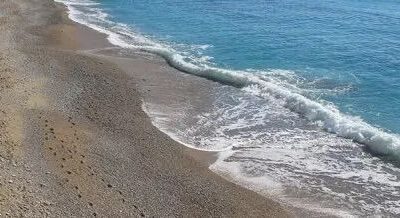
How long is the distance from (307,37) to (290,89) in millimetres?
14140

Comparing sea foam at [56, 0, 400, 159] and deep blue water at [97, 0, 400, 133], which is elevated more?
deep blue water at [97, 0, 400, 133]

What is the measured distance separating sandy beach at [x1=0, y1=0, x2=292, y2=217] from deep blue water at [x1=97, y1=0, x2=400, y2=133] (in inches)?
456

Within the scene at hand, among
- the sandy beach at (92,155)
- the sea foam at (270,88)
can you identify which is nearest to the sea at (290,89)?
the sea foam at (270,88)

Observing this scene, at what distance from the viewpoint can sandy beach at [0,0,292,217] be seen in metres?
20.8

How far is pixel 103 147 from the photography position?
84.0 feet

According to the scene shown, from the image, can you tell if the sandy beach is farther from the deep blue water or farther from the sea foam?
the deep blue water

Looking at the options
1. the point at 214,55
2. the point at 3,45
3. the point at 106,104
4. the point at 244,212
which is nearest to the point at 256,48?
the point at 214,55

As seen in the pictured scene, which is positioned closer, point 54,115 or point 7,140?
A: point 7,140

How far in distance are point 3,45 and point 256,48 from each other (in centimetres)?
2138

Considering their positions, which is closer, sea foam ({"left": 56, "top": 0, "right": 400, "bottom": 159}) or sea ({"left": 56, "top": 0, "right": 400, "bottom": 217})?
sea ({"left": 56, "top": 0, "right": 400, "bottom": 217})

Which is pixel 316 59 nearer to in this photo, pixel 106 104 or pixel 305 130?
pixel 305 130

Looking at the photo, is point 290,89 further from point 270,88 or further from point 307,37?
point 307,37

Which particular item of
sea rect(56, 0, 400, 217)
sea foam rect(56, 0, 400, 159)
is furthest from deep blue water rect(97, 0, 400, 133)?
sea foam rect(56, 0, 400, 159)

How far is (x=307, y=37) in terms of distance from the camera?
48.8 m
